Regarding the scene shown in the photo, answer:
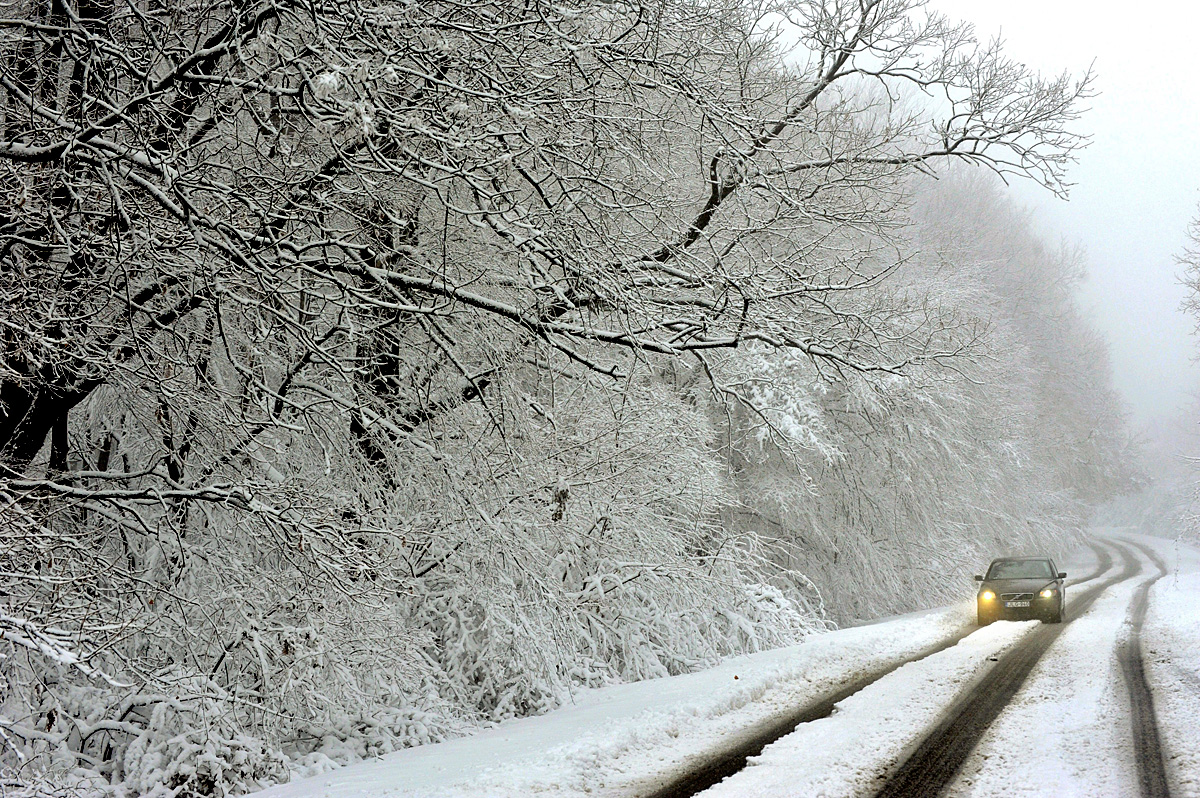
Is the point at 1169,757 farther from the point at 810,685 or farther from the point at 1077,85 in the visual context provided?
the point at 1077,85

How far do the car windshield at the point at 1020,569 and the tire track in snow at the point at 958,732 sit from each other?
4.47 metres

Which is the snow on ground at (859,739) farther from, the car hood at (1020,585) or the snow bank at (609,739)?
the car hood at (1020,585)

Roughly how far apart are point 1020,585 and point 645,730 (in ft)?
40.1

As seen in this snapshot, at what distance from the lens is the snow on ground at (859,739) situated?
16.7 ft

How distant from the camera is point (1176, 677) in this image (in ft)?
30.1

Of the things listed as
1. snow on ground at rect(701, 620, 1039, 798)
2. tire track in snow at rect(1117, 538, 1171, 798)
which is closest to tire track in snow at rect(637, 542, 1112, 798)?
snow on ground at rect(701, 620, 1039, 798)

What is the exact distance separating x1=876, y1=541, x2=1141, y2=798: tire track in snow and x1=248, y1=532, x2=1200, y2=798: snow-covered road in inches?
0.8

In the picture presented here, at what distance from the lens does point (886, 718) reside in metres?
7.12

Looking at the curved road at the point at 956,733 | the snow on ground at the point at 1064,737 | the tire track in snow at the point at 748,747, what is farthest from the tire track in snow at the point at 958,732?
the tire track in snow at the point at 748,747

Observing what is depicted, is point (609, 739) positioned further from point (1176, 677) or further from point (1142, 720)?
point (1176, 677)

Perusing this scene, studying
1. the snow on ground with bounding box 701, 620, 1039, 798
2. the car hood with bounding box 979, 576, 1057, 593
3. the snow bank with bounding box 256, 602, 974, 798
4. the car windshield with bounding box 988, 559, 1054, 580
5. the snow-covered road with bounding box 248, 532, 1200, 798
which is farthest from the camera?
the car windshield with bounding box 988, 559, 1054, 580

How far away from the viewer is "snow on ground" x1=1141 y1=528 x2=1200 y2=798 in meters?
5.50

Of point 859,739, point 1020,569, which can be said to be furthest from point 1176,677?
point 1020,569

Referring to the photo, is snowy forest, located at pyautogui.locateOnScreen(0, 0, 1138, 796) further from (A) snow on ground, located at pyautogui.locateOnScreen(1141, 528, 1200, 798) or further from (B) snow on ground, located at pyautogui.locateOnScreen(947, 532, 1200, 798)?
(A) snow on ground, located at pyautogui.locateOnScreen(1141, 528, 1200, 798)
